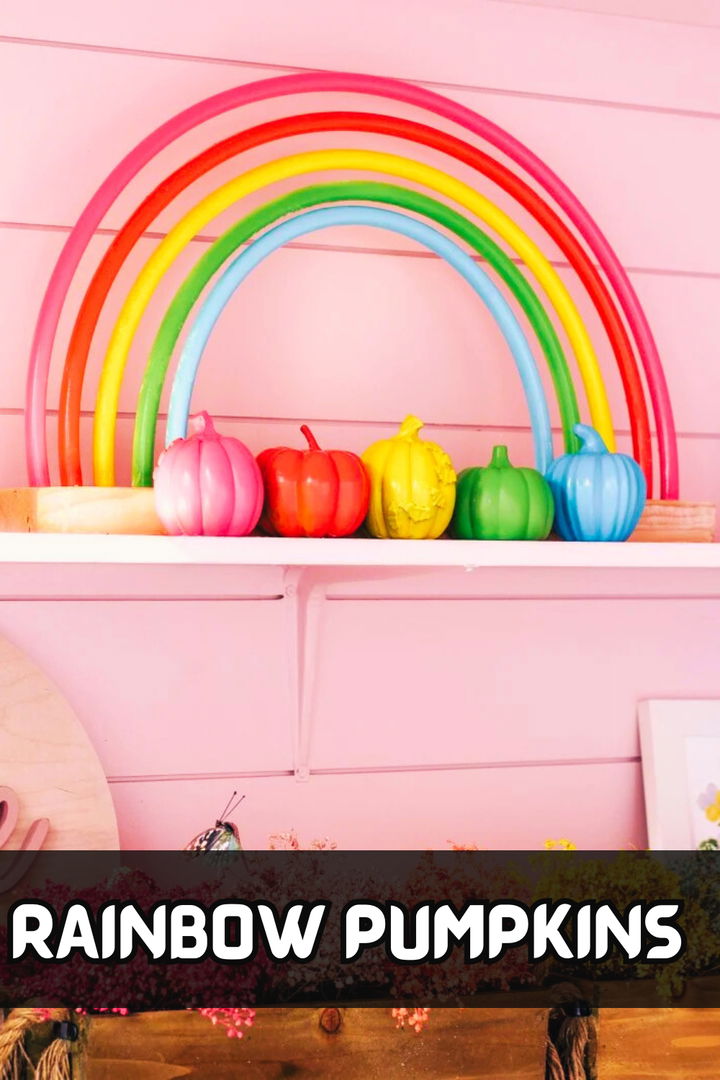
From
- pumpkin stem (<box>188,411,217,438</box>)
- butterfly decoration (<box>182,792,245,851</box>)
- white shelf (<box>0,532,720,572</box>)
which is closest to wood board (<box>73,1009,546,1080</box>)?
butterfly decoration (<box>182,792,245,851</box>)

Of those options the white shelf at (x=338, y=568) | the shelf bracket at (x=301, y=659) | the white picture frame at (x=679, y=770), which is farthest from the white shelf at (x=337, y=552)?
the white picture frame at (x=679, y=770)

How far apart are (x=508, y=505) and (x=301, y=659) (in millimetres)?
333

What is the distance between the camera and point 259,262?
114 cm

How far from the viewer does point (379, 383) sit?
1263mm

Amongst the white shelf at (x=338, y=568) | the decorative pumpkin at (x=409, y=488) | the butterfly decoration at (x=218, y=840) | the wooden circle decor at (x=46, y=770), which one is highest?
the decorative pumpkin at (x=409, y=488)

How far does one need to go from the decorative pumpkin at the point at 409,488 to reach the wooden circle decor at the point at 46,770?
16.7 inches

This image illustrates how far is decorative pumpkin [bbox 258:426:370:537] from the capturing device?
1016 mm

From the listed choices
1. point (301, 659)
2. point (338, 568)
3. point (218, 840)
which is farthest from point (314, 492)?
point (218, 840)

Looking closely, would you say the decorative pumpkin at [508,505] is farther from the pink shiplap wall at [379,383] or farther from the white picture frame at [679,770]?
the white picture frame at [679,770]

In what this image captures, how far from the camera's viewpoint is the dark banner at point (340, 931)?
0.98m

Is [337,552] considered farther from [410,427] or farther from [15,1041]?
[15,1041]

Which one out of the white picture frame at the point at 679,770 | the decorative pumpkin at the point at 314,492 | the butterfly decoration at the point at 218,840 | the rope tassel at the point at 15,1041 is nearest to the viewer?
the rope tassel at the point at 15,1041

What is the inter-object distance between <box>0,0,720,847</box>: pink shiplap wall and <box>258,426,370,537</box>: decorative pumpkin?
0.20m

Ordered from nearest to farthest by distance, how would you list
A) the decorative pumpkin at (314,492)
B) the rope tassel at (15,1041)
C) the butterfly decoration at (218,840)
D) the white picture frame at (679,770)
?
the rope tassel at (15,1041), the decorative pumpkin at (314,492), the butterfly decoration at (218,840), the white picture frame at (679,770)
